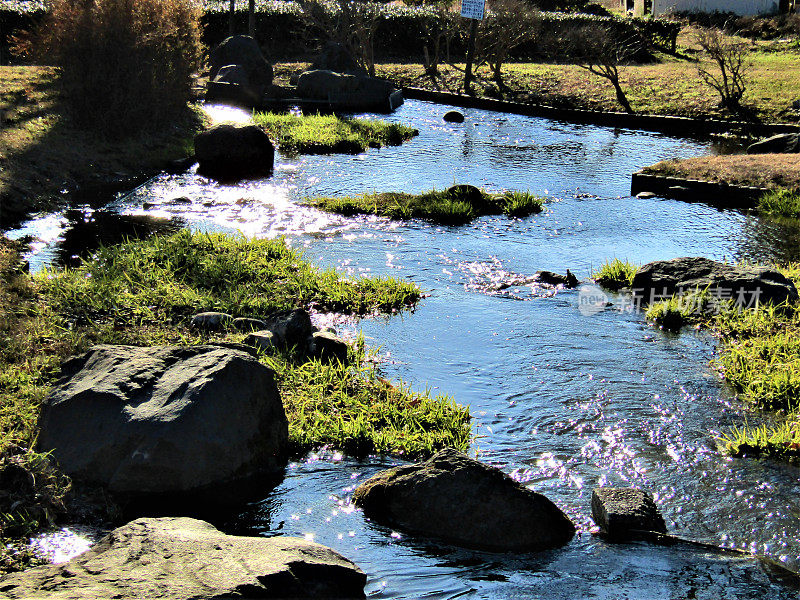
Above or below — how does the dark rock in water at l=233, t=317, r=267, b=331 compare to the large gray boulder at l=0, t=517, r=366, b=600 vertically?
above

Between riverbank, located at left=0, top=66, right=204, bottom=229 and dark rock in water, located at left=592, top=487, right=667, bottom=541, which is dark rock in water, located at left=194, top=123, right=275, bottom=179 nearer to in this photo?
riverbank, located at left=0, top=66, right=204, bottom=229

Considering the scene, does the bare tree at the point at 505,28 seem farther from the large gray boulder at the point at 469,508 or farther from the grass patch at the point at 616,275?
the large gray boulder at the point at 469,508

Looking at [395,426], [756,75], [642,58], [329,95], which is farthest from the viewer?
[642,58]

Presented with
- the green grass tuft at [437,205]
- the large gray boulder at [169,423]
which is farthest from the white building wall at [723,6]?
the large gray boulder at [169,423]

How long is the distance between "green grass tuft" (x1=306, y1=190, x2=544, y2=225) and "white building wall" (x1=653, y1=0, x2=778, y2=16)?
3051 cm

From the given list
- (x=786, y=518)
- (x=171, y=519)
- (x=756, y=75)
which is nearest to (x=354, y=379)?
(x=171, y=519)

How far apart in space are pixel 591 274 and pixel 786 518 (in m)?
5.28

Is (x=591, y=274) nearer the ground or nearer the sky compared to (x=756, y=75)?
nearer the ground

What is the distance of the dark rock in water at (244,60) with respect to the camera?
23.3 m

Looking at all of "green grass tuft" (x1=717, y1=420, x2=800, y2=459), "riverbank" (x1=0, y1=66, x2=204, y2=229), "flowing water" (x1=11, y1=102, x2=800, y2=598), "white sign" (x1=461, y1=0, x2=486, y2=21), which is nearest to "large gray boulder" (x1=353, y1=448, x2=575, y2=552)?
"flowing water" (x1=11, y1=102, x2=800, y2=598)

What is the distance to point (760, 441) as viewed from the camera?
6074 mm

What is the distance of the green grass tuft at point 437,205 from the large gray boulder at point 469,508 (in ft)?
25.3

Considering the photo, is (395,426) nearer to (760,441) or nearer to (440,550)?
(440,550)

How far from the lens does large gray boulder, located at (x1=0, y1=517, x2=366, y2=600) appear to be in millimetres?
3463
